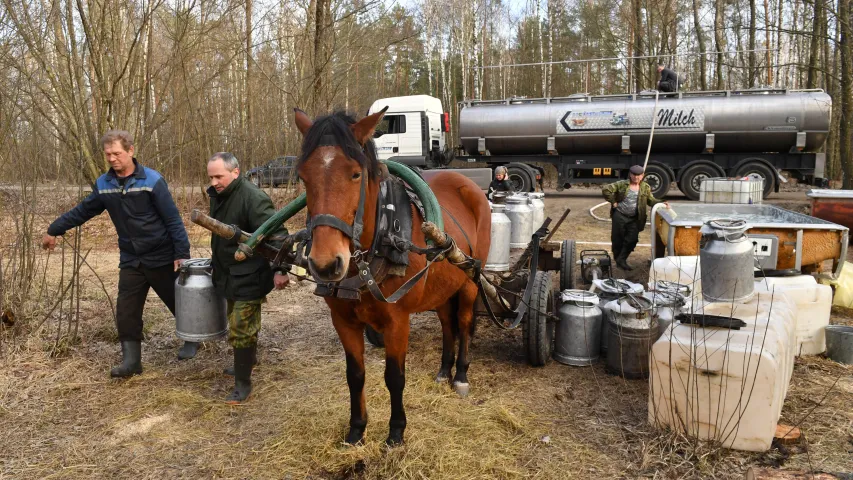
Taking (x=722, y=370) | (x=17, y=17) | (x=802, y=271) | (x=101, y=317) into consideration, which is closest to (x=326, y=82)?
(x=17, y=17)

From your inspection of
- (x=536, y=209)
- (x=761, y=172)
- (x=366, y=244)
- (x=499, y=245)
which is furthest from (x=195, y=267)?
(x=761, y=172)

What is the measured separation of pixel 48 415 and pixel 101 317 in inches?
83.0

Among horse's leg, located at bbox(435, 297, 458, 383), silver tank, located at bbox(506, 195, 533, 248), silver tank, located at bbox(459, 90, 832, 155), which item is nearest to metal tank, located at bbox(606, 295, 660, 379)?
horse's leg, located at bbox(435, 297, 458, 383)

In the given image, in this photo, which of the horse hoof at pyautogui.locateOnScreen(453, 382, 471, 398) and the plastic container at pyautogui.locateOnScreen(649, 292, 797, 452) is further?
the horse hoof at pyautogui.locateOnScreen(453, 382, 471, 398)

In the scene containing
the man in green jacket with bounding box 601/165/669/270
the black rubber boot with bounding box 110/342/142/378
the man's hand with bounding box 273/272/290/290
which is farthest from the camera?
the man in green jacket with bounding box 601/165/669/270

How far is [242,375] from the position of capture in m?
3.92

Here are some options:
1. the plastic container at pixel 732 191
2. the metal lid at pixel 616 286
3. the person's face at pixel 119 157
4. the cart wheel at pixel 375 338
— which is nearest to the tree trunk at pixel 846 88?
the plastic container at pixel 732 191

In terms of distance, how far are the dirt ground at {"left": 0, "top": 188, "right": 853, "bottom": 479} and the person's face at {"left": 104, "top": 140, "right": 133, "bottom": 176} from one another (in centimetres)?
159

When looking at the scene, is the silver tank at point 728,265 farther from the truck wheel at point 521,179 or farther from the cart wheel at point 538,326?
the truck wheel at point 521,179

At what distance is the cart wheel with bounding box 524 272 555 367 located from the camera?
4406 millimetres

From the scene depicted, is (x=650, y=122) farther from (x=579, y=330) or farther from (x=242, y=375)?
(x=242, y=375)

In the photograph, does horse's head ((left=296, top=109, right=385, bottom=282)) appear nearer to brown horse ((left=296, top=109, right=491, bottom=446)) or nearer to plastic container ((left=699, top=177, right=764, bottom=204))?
brown horse ((left=296, top=109, right=491, bottom=446))

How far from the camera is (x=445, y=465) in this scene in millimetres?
2988

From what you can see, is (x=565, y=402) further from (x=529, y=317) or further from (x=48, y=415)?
(x=48, y=415)
